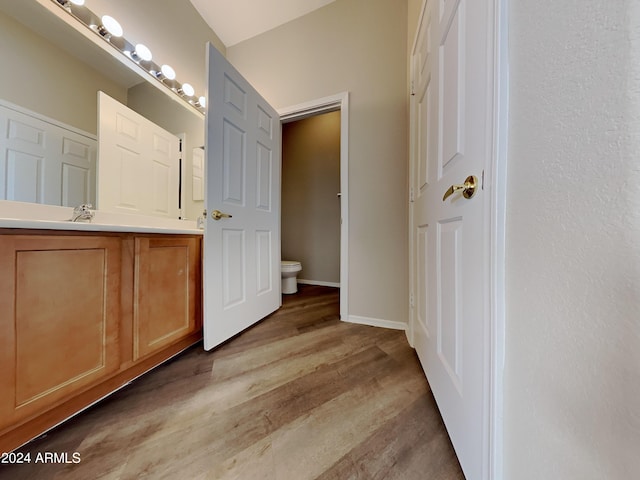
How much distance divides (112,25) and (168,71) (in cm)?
36

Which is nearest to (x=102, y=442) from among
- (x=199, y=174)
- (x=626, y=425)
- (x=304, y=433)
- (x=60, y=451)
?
(x=60, y=451)

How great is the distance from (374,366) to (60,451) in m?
1.27

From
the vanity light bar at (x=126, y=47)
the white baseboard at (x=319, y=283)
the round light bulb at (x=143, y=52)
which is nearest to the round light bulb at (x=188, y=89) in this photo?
the vanity light bar at (x=126, y=47)

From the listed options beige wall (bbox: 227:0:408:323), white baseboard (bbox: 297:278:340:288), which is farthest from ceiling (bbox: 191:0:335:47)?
white baseboard (bbox: 297:278:340:288)

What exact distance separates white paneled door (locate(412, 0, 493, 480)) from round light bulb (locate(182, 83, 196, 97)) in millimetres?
1760

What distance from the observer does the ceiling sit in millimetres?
1897

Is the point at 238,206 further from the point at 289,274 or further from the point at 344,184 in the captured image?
the point at 289,274

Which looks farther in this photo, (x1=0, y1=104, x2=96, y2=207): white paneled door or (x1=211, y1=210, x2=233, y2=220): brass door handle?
(x1=211, y1=210, x2=233, y2=220): brass door handle

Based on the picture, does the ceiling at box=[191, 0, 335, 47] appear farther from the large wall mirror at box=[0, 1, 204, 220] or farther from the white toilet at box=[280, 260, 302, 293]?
the white toilet at box=[280, 260, 302, 293]

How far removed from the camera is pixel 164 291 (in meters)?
1.19

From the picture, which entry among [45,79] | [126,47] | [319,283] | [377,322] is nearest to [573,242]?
[377,322]

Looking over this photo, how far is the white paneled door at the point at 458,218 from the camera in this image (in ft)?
1.86

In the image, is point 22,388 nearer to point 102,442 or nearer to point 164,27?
point 102,442

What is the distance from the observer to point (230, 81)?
4.79 feet
